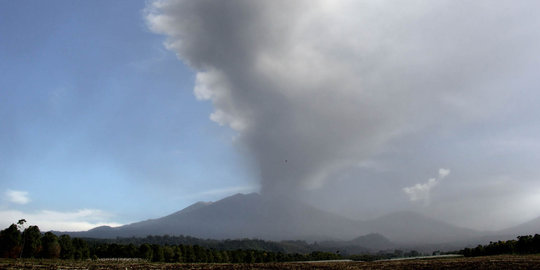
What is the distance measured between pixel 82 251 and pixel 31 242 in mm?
19953

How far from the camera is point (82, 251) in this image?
12156 cm

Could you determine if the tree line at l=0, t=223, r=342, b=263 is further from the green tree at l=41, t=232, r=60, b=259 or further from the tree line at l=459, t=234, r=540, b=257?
the tree line at l=459, t=234, r=540, b=257

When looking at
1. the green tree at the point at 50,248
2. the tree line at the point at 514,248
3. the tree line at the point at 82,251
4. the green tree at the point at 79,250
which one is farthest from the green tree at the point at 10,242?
the tree line at the point at 514,248

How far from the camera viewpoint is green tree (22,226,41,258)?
10394 centimetres

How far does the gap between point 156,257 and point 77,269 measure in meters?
84.9

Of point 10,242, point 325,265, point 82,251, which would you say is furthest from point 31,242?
point 325,265

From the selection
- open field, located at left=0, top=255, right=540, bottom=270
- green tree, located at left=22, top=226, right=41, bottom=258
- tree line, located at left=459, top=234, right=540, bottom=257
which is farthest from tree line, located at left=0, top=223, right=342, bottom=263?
tree line, located at left=459, top=234, right=540, bottom=257

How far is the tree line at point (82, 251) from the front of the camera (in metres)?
101

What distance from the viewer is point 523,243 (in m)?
134

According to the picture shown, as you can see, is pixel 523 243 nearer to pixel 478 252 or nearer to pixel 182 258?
pixel 478 252

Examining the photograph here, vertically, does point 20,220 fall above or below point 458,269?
above

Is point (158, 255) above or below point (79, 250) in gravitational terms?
below

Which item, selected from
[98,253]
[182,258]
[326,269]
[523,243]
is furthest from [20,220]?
[523,243]

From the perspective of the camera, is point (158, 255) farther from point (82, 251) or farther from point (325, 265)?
point (325, 265)
